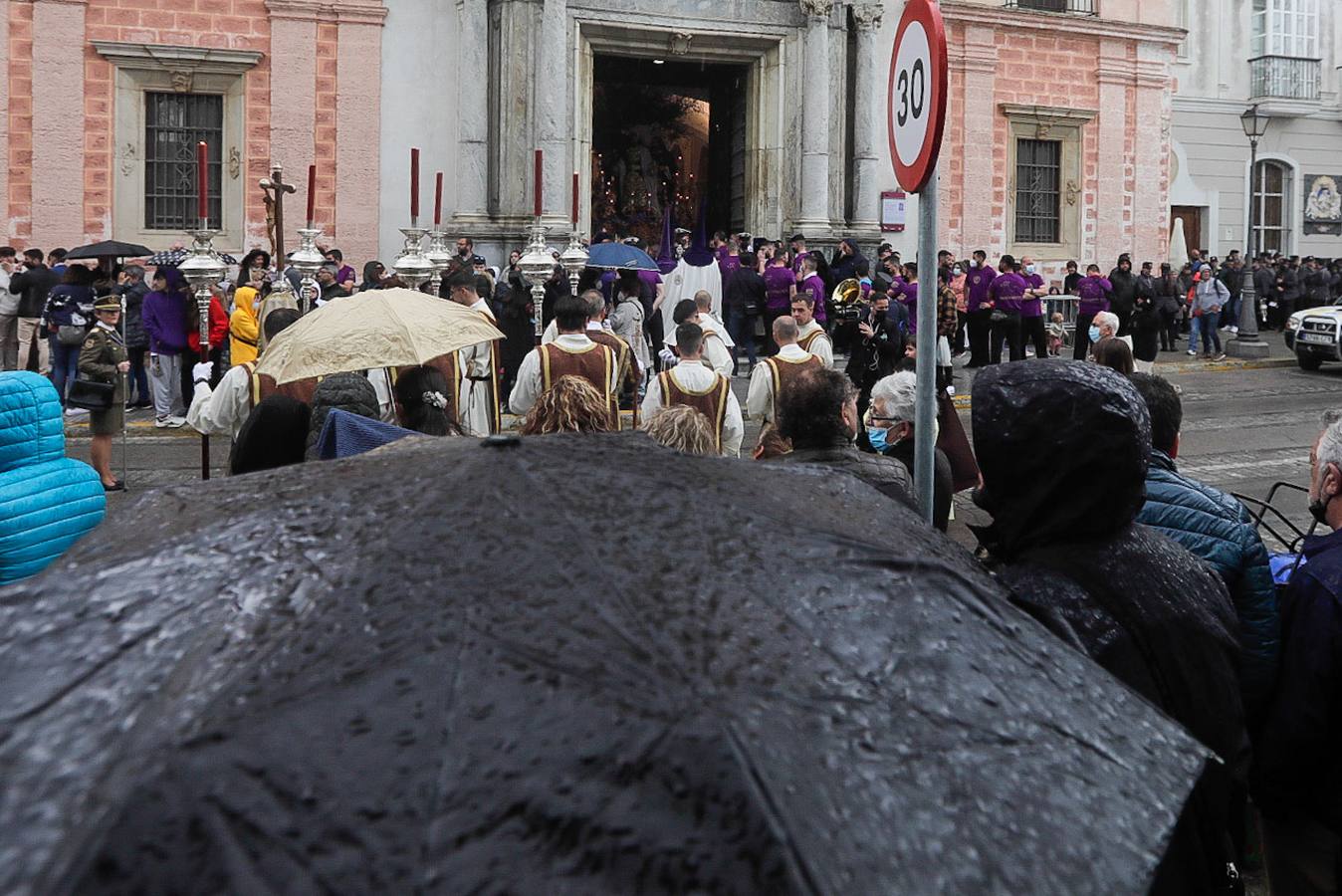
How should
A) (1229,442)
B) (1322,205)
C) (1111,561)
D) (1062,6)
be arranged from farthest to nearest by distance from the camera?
1. (1322,205)
2. (1062,6)
3. (1229,442)
4. (1111,561)

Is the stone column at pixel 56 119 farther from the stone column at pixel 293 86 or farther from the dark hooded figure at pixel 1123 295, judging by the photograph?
the dark hooded figure at pixel 1123 295

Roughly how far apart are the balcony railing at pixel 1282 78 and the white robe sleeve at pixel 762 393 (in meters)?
26.6

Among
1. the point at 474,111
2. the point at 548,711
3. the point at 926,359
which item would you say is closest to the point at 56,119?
the point at 474,111

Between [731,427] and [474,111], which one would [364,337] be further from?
[474,111]

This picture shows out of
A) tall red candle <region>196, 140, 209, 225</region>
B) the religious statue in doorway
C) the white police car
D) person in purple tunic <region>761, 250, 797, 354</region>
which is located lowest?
the white police car

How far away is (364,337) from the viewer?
6121 millimetres

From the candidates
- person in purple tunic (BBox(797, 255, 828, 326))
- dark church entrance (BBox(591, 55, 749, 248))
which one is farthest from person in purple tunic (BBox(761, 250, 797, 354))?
dark church entrance (BBox(591, 55, 749, 248))

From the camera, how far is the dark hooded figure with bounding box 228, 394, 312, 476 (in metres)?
5.68

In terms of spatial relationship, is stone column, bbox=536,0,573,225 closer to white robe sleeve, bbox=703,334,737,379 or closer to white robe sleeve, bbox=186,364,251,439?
white robe sleeve, bbox=703,334,737,379

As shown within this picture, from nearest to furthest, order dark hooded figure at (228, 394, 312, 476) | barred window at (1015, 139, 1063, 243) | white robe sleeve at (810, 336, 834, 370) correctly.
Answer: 1. dark hooded figure at (228, 394, 312, 476)
2. white robe sleeve at (810, 336, 834, 370)
3. barred window at (1015, 139, 1063, 243)

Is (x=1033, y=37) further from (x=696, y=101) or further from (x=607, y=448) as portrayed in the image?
(x=607, y=448)

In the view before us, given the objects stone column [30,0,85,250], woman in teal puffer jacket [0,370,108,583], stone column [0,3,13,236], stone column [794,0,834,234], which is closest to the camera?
woman in teal puffer jacket [0,370,108,583]

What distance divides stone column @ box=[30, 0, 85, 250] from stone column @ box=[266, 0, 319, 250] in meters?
2.64

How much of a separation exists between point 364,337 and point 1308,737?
4.50 metres
